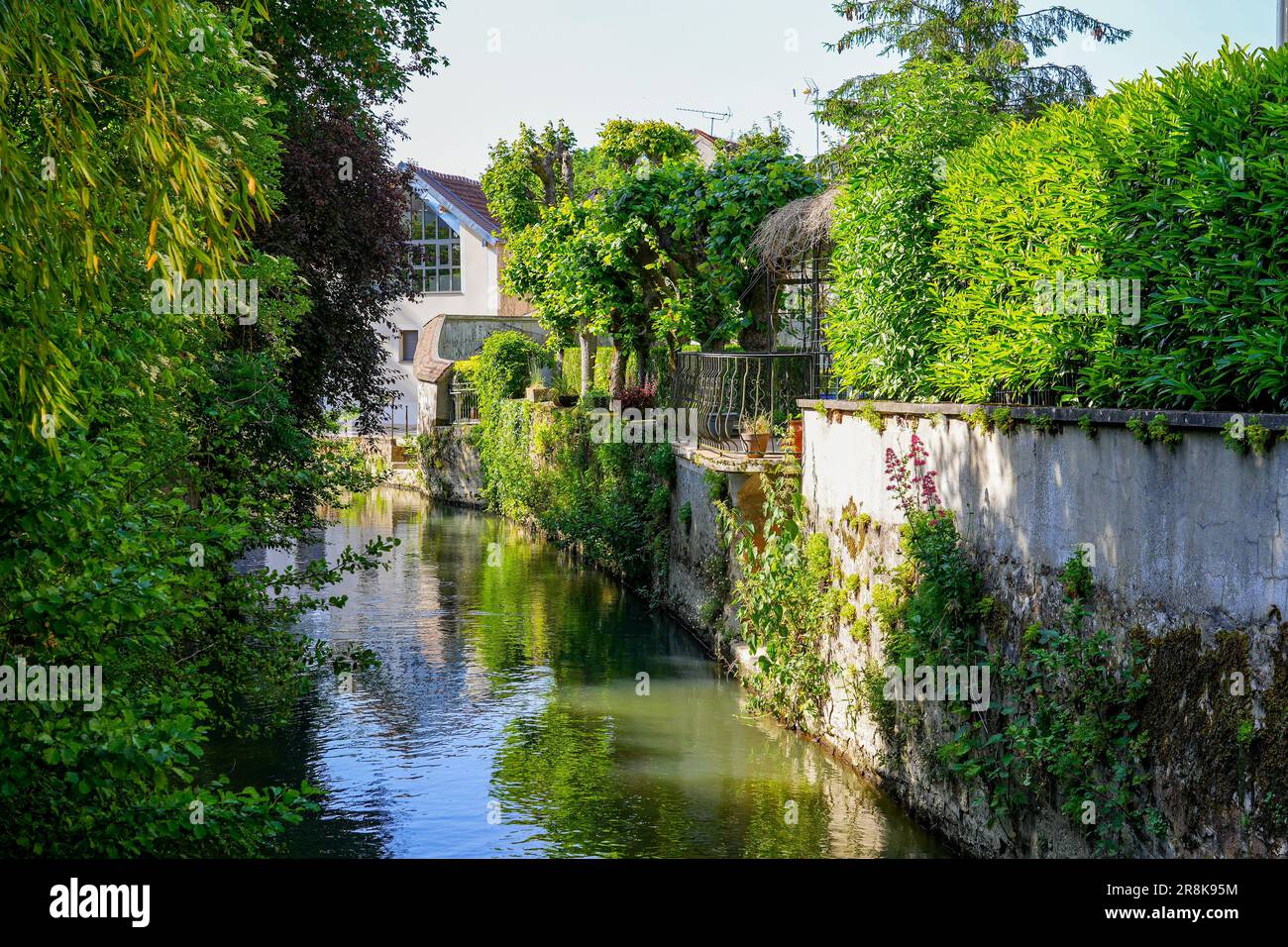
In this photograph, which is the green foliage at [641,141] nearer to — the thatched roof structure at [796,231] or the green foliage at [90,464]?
the thatched roof structure at [796,231]

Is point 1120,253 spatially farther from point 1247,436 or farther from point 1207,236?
point 1247,436

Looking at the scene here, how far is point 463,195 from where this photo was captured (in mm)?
56219

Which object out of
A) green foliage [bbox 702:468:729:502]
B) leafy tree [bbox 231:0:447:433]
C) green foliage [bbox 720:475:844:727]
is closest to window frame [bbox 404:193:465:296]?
leafy tree [bbox 231:0:447:433]

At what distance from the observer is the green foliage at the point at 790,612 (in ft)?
40.7

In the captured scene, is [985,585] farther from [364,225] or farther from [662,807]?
[364,225]

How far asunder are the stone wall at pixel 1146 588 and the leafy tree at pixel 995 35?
22.6 metres

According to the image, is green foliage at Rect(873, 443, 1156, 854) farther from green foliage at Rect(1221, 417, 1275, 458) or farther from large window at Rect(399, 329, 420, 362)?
large window at Rect(399, 329, 420, 362)

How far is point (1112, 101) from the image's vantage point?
7688 millimetres

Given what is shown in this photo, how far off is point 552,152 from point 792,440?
72.6 feet

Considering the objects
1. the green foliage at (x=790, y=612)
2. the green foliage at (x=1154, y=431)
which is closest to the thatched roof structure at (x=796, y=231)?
the green foliage at (x=790, y=612)

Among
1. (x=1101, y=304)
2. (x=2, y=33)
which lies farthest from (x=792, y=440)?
(x=2, y=33)

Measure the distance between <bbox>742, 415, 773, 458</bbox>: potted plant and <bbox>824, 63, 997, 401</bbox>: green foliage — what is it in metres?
3.94

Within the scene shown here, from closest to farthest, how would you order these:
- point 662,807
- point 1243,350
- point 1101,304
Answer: point 1243,350, point 1101,304, point 662,807

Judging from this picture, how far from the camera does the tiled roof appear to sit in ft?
177
